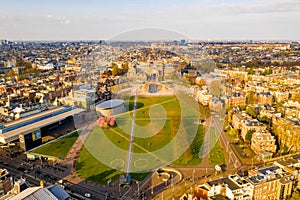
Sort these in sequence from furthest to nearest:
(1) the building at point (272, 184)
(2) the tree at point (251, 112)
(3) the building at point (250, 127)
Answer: (2) the tree at point (251, 112), (3) the building at point (250, 127), (1) the building at point (272, 184)

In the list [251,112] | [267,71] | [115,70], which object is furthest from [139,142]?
[267,71]

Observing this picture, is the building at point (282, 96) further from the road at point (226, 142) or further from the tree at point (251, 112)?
the road at point (226, 142)

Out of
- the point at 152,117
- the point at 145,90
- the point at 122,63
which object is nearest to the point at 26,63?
the point at 122,63

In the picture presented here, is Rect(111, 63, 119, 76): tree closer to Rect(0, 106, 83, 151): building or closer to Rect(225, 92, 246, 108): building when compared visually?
Rect(0, 106, 83, 151): building

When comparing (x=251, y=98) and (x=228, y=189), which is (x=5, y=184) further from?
(x=251, y=98)

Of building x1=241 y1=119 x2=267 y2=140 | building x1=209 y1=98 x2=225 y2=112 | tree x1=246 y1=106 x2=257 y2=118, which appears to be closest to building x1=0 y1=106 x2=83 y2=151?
building x1=209 y1=98 x2=225 y2=112

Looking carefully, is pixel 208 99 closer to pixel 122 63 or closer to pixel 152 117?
pixel 152 117

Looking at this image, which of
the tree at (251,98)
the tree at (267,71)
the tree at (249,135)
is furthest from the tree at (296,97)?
the tree at (267,71)
